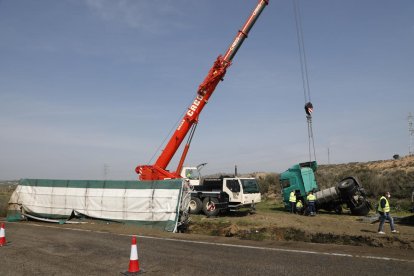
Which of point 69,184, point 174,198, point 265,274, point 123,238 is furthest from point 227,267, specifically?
point 69,184

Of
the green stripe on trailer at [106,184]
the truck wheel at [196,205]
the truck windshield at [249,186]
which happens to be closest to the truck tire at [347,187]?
the truck windshield at [249,186]

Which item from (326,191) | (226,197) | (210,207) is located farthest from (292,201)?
(210,207)

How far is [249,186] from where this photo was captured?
70.8 feet

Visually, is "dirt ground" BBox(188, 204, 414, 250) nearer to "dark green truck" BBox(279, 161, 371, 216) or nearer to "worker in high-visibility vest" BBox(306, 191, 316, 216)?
"worker in high-visibility vest" BBox(306, 191, 316, 216)

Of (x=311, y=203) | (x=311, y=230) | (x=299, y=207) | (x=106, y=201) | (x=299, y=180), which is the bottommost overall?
(x=311, y=230)

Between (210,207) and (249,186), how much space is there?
2.56 metres

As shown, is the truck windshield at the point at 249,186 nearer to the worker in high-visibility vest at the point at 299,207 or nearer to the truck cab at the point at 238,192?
the truck cab at the point at 238,192

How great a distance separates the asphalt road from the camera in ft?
27.3

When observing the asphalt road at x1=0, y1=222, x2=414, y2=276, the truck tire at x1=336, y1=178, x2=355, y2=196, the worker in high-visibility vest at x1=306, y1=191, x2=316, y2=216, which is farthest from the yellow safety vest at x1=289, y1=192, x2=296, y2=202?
the asphalt road at x1=0, y1=222, x2=414, y2=276

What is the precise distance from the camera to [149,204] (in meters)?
16.4

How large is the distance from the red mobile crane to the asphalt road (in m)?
7.74

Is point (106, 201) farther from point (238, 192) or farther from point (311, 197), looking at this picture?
point (311, 197)

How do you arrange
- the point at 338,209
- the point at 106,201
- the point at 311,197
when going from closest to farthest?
1. the point at 106,201
2. the point at 311,197
3. the point at 338,209

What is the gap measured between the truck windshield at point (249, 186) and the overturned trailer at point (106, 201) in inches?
218
